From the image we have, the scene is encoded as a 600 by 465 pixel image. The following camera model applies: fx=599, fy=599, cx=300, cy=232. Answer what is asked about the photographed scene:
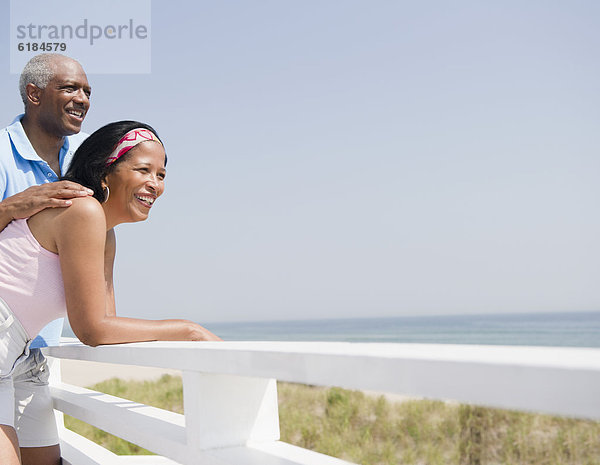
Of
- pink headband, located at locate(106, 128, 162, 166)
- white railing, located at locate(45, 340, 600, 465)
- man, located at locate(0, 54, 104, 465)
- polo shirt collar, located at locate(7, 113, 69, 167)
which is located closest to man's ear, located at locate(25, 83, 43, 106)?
man, located at locate(0, 54, 104, 465)

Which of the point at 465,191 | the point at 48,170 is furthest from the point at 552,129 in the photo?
the point at 48,170

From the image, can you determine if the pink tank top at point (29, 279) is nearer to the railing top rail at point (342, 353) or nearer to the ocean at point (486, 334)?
the railing top rail at point (342, 353)

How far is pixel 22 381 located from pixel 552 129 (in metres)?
75.2

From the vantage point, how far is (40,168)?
244cm

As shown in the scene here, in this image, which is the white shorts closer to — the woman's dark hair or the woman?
the woman

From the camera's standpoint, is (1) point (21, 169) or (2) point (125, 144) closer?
(2) point (125, 144)

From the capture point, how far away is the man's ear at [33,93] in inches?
102

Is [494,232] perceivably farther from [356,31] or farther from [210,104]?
[210,104]

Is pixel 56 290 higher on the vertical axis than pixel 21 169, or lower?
lower

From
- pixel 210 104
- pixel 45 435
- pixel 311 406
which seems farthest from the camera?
pixel 210 104

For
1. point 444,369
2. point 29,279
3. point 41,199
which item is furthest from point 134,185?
point 444,369

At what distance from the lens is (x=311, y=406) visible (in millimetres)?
9000

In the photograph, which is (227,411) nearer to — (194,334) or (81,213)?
(194,334)

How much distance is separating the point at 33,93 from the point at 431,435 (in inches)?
254
